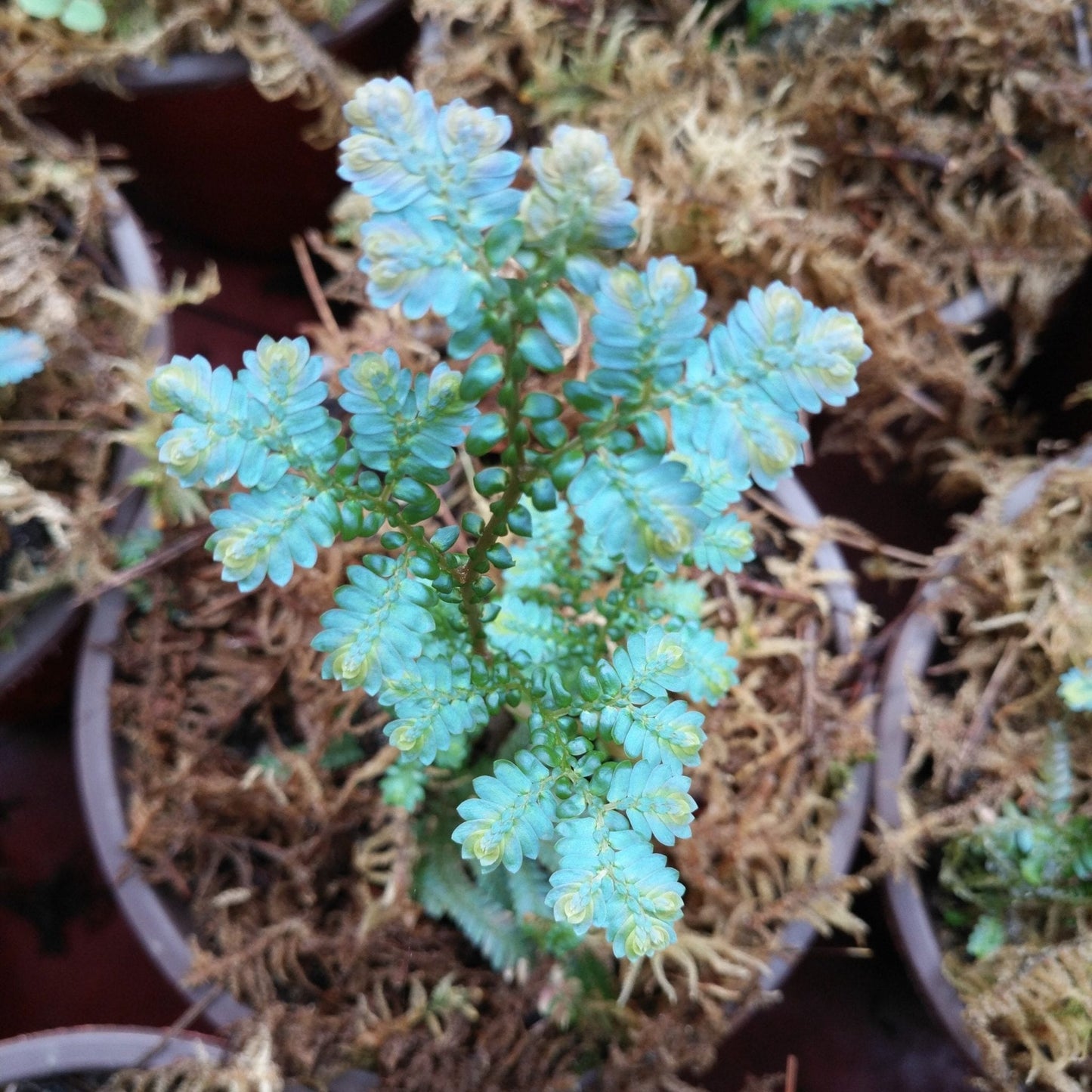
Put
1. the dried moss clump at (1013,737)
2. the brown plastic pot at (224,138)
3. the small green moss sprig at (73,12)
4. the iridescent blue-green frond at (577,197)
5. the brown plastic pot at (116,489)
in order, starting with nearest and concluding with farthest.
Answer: the iridescent blue-green frond at (577,197)
the dried moss clump at (1013,737)
the brown plastic pot at (116,489)
the small green moss sprig at (73,12)
the brown plastic pot at (224,138)

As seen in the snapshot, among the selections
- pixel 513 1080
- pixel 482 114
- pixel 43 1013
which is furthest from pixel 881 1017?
pixel 482 114

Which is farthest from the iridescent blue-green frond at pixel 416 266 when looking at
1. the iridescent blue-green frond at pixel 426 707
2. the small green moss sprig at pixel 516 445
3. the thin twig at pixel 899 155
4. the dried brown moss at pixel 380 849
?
the thin twig at pixel 899 155

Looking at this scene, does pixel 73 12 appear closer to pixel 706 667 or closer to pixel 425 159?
pixel 425 159

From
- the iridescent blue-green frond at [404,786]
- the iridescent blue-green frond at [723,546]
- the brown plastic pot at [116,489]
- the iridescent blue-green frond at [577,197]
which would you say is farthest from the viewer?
the brown plastic pot at [116,489]

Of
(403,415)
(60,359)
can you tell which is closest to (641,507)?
(403,415)

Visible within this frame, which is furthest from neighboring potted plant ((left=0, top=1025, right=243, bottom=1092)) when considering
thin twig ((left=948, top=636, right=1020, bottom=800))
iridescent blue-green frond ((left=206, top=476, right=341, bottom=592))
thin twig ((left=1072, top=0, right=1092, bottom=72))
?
thin twig ((left=1072, top=0, right=1092, bottom=72))

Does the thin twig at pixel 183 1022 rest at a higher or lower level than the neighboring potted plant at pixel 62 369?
lower

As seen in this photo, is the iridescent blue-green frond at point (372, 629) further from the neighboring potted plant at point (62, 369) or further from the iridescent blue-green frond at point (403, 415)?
the neighboring potted plant at point (62, 369)

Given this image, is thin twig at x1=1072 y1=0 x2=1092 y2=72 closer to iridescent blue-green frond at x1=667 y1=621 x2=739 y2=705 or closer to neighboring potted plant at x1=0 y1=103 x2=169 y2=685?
iridescent blue-green frond at x1=667 y1=621 x2=739 y2=705
